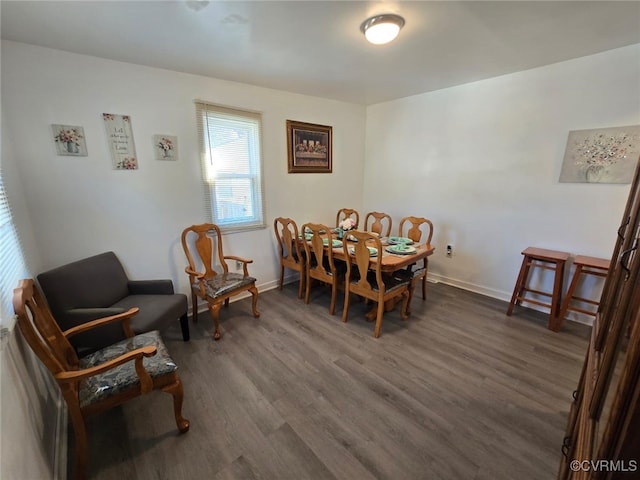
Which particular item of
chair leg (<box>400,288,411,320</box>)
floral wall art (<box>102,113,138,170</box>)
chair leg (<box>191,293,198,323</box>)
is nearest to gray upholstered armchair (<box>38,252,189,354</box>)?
chair leg (<box>191,293,198,323</box>)

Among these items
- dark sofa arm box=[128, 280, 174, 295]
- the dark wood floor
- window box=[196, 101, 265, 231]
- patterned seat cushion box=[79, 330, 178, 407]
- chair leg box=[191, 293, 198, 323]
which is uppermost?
window box=[196, 101, 265, 231]

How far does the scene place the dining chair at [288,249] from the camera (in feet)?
10.1

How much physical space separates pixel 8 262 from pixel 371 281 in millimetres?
2461

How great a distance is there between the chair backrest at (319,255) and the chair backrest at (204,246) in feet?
3.01

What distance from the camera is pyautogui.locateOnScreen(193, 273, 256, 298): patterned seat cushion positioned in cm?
247

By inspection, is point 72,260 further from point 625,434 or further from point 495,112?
point 495,112

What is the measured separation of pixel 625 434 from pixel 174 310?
2421mm

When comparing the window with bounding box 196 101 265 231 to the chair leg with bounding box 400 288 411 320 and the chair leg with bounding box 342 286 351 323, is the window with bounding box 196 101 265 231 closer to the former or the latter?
the chair leg with bounding box 342 286 351 323

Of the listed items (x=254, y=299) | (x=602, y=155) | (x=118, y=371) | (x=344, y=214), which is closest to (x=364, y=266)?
(x=254, y=299)

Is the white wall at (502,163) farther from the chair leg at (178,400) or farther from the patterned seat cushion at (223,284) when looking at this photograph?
the chair leg at (178,400)

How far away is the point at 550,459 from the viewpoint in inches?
55.8

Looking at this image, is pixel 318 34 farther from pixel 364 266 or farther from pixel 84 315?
pixel 84 315

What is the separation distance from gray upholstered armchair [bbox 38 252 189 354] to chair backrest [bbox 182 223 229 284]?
0.44 meters

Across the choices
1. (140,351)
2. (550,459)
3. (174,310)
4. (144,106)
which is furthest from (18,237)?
(550,459)
